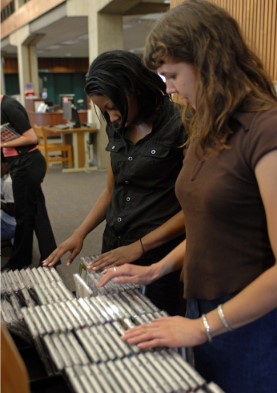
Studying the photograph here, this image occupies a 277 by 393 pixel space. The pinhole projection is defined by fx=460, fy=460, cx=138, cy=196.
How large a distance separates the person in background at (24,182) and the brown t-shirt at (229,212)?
8.07 feet

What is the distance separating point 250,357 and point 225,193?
395 mm

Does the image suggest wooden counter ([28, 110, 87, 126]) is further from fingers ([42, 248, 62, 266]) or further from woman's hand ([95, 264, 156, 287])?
woman's hand ([95, 264, 156, 287])

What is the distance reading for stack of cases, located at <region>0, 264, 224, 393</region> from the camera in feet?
2.48

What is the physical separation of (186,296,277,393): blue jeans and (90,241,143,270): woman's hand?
15.3 inches

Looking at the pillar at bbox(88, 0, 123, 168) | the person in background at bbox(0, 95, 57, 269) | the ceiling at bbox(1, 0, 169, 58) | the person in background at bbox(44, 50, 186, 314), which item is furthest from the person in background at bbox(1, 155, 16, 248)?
the ceiling at bbox(1, 0, 169, 58)

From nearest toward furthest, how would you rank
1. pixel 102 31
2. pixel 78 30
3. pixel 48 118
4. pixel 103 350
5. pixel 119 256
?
pixel 103 350
pixel 119 256
pixel 102 31
pixel 48 118
pixel 78 30

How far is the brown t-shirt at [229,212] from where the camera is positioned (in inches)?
35.6

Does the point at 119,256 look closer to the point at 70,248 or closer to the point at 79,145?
the point at 70,248

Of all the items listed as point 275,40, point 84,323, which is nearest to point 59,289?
point 84,323

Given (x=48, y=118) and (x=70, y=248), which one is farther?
(x=48, y=118)

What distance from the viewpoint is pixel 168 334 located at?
88 cm

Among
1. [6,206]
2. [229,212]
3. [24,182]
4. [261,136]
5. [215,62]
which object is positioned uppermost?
[215,62]

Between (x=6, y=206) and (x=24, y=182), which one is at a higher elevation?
(x=24, y=182)

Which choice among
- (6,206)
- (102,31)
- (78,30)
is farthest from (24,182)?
(78,30)
